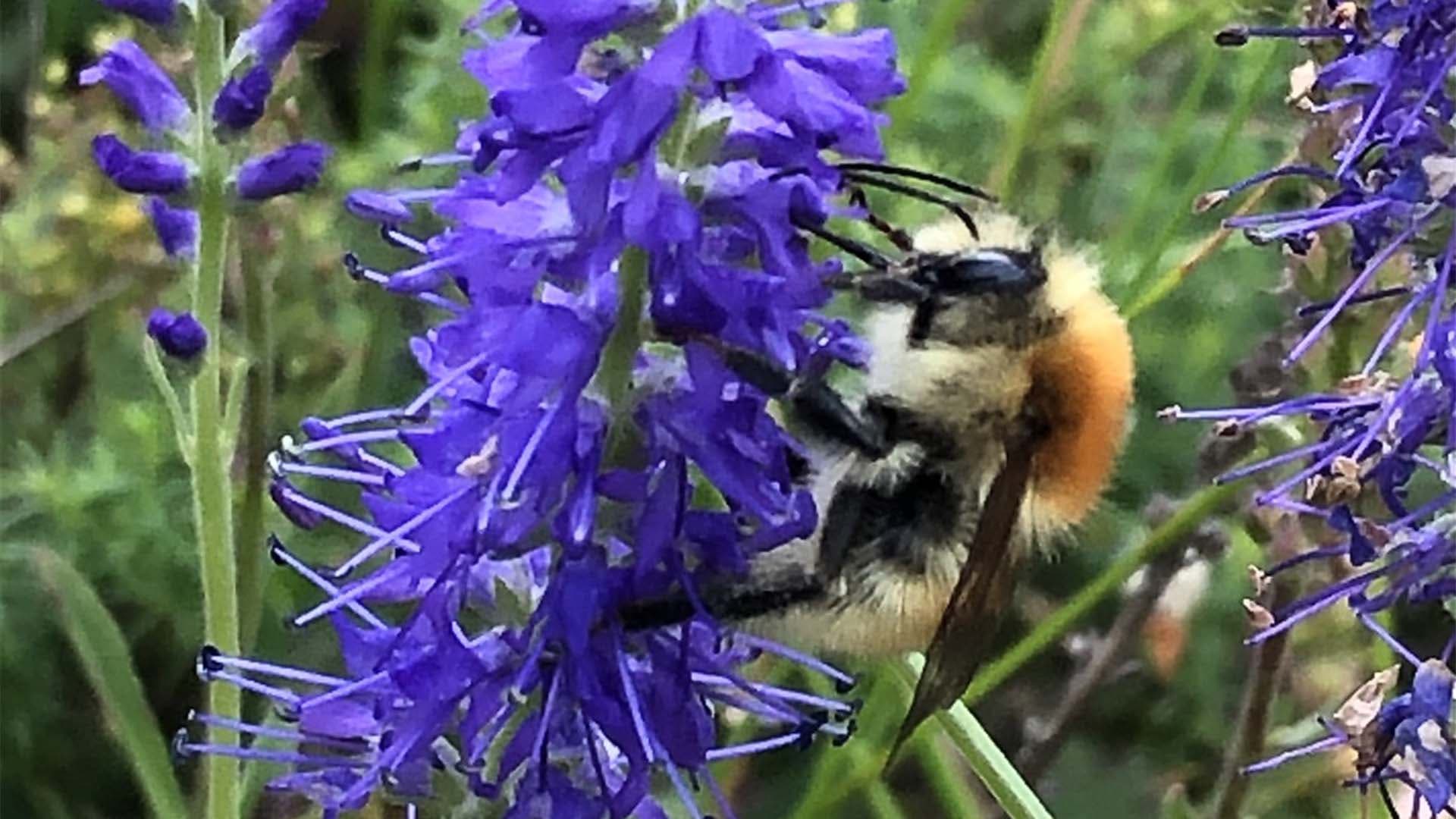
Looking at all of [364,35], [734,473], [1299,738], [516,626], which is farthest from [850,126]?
[364,35]

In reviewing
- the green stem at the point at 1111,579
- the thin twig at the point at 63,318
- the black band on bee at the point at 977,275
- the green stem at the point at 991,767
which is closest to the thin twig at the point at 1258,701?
the green stem at the point at 1111,579

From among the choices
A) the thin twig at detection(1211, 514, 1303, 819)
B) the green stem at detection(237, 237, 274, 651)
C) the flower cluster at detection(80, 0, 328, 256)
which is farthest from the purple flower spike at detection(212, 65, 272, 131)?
the thin twig at detection(1211, 514, 1303, 819)

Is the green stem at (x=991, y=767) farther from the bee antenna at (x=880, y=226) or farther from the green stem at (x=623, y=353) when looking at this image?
the green stem at (x=623, y=353)

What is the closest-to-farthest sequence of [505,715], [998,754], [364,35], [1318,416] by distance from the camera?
1. [505,715]
2. [1318,416]
3. [998,754]
4. [364,35]

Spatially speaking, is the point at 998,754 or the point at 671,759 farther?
the point at 998,754

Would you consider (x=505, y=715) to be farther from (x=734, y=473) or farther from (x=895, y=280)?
(x=895, y=280)

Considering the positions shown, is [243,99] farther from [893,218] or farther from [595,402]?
[893,218]

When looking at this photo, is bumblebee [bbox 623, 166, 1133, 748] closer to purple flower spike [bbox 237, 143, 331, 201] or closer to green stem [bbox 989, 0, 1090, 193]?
purple flower spike [bbox 237, 143, 331, 201]

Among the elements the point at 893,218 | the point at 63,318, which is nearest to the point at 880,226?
the point at 893,218
